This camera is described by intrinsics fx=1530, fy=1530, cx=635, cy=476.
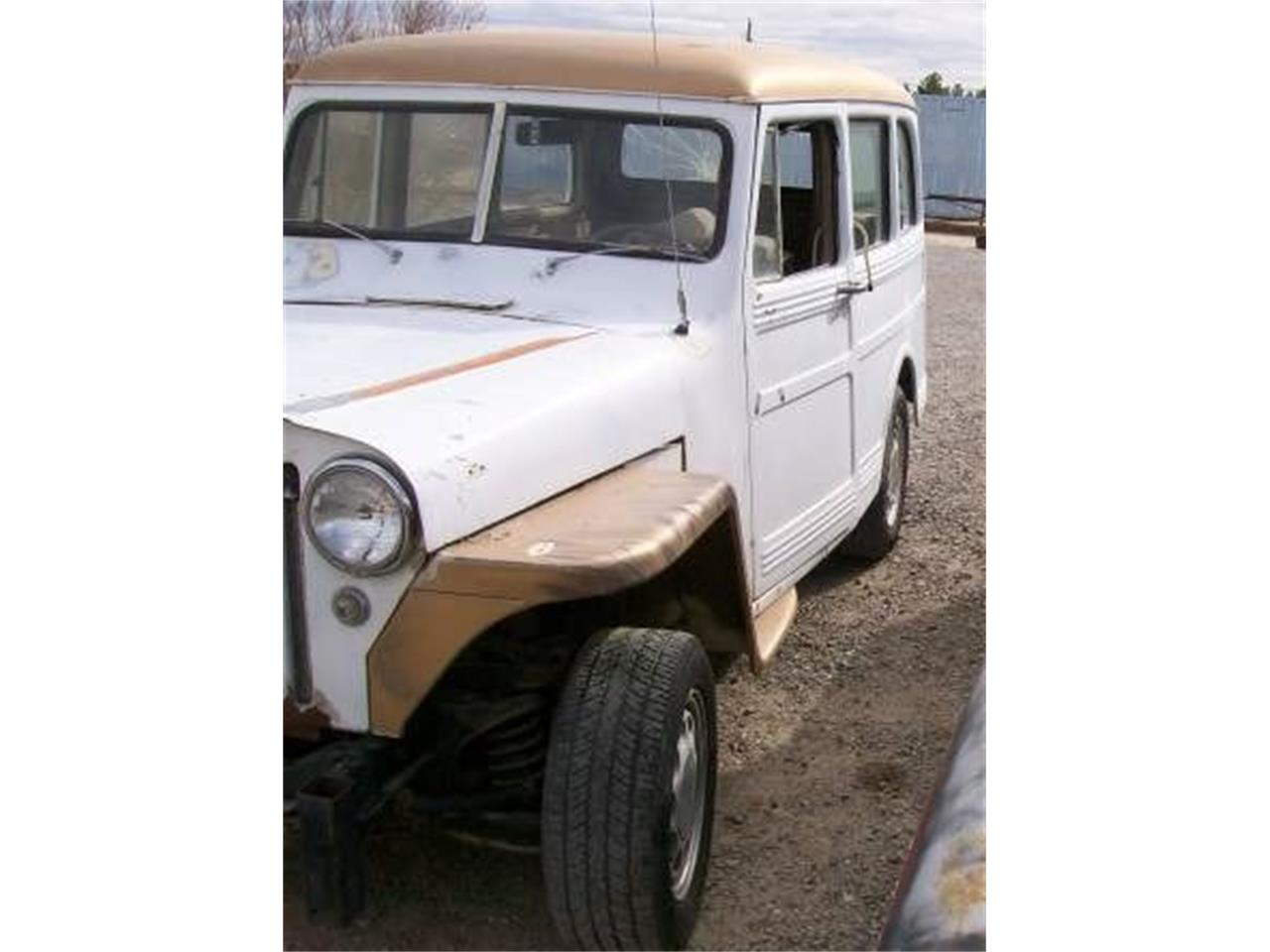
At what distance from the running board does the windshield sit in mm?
915

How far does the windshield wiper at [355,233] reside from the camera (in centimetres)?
365

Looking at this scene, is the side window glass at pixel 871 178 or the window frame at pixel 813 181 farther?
the side window glass at pixel 871 178

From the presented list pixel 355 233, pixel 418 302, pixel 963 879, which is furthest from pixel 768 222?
pixel 963 879

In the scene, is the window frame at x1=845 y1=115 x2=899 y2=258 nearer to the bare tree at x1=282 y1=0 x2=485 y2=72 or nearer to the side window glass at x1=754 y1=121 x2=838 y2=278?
the side window glass at x1=754 y1=121 x2=838 y2=278

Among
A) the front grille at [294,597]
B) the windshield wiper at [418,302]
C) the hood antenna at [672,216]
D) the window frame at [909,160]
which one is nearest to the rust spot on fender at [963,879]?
the front grille at [294,597]

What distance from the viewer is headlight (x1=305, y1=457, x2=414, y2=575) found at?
248 centimetres

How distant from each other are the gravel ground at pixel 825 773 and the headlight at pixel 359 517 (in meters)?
0.53

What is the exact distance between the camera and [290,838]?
2.65 meters

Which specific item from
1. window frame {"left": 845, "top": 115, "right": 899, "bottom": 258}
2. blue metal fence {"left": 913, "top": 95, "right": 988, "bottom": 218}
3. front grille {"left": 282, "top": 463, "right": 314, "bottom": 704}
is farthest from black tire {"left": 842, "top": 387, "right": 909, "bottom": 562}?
front grille {"left": 282, "top": 463, "right": 314, "bottom": 704}

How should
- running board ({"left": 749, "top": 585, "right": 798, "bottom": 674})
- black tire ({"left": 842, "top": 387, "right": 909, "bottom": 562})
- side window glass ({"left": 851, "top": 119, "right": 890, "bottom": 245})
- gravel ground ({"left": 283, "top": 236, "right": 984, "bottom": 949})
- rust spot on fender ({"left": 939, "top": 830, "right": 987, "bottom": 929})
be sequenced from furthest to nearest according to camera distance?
1. black tire ({"left": 842, "top": 387, "right": 909, "bottom": 562})
2. side window glass ({"left": 851, "top": 119, "right": 890, "bottom": 245})
3. running board ({"left": 749, "top": 585, "right": 798, "bottom": 674})
4. gravel ground ({"left": 283, "top": 236, "right": 984, "bottom": 949})
5. rust spot on fender ({"left": 939, "top": 830, "right": 987, "bottom": 929})

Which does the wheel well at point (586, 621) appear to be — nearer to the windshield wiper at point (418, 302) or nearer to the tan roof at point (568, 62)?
the windshield wiper at point (418, 302)

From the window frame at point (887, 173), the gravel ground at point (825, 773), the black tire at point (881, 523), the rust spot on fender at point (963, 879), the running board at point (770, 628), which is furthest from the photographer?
the black tire at point (881, 523)
